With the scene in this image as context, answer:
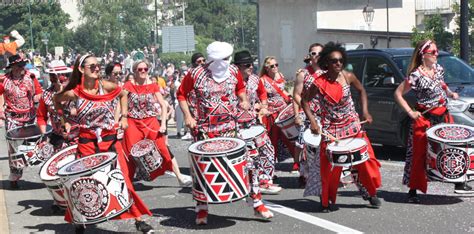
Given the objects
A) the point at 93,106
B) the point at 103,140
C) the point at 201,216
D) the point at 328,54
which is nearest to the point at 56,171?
the point at 103,140

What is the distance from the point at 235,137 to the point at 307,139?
3.66 feet

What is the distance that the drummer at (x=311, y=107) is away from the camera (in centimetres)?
1000

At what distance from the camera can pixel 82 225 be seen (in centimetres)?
880

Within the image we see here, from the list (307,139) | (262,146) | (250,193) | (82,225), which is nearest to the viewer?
(82,225)

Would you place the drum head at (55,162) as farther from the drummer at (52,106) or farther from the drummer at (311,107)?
the drummer at (311,107)

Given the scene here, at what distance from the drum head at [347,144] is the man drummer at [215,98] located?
95 cm

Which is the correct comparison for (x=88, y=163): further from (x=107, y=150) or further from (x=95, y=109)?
(x=95, y=109)

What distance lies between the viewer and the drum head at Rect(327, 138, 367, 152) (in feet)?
31.0

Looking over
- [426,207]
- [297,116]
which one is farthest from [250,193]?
[297,116]

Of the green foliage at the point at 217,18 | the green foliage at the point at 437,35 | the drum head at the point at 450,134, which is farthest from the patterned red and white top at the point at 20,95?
the green foliage at the point at 217,18

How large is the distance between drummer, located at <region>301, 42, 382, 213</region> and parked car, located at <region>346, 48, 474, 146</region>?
14.1 ft

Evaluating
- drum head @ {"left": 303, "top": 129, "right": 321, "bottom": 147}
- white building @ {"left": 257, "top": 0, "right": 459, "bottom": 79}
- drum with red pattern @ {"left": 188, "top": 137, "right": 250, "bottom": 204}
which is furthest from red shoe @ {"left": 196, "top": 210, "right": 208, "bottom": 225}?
white building @ {"left": 257, "top": 0, "right": 459, "bottom": 79}

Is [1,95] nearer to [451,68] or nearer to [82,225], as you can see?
[82,225]

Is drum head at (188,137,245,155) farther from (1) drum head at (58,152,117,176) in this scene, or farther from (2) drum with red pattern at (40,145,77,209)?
(2) drum with red pattern at (40,145,77,209)
